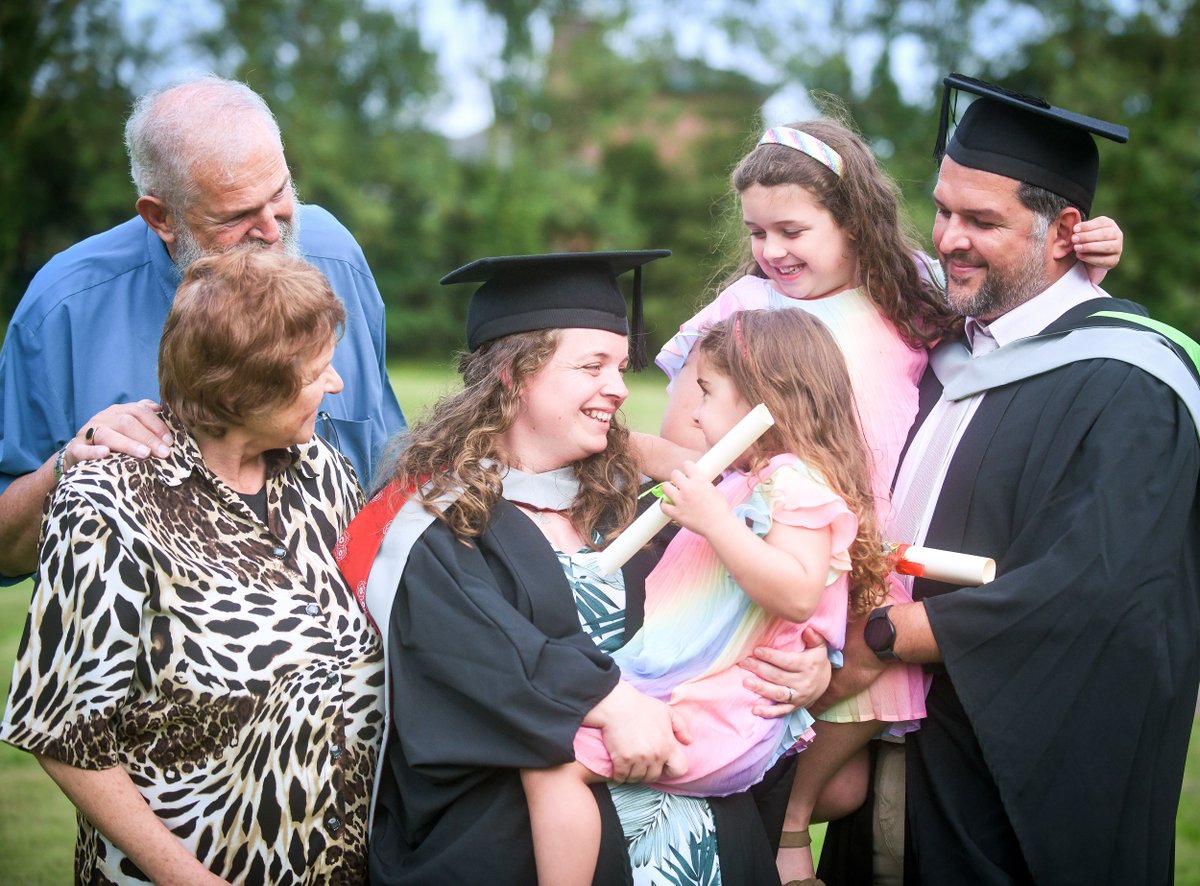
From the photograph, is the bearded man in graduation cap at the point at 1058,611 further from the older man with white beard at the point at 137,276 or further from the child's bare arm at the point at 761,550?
the older man with white beard at the point at 137,276

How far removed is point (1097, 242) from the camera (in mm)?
3215

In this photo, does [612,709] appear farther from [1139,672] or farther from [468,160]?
[468,160]

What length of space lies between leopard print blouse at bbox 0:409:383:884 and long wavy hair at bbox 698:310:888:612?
42.8 inches

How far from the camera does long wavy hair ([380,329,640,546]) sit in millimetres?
2879

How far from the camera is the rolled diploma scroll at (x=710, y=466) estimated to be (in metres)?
2.77

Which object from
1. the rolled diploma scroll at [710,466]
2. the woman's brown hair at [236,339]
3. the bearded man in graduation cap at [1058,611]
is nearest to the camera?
the woman's brown hair at [236,339]

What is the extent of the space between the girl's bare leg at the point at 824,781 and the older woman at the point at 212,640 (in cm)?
111

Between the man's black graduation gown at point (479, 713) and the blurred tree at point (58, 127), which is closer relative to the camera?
the man's black graduation gown at point (479, 713)

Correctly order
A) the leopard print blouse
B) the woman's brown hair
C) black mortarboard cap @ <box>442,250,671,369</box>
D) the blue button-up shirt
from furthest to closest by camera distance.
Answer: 1. the blue button-up shirt
2. black mortarboard cap @ <box>442,250,671,369</box>
3. the woman's brown hair
4. the leopard print blouse

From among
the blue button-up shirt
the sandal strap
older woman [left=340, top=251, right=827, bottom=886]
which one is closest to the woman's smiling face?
older woman [left=340, top=251, right=827, bottom=886]

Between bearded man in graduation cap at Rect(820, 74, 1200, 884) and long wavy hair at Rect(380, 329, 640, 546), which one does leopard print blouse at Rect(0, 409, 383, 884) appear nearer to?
long wavy hair at Rect(380, 329, 640, 546)

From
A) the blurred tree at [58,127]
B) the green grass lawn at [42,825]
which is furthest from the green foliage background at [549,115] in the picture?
the green grass lawn at [42,825]

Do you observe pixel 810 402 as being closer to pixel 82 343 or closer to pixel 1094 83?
pixel 82 343

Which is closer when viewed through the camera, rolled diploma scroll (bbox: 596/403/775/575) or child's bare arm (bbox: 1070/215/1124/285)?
rolled diploma scroll (bbox: 596/403/775/575)
